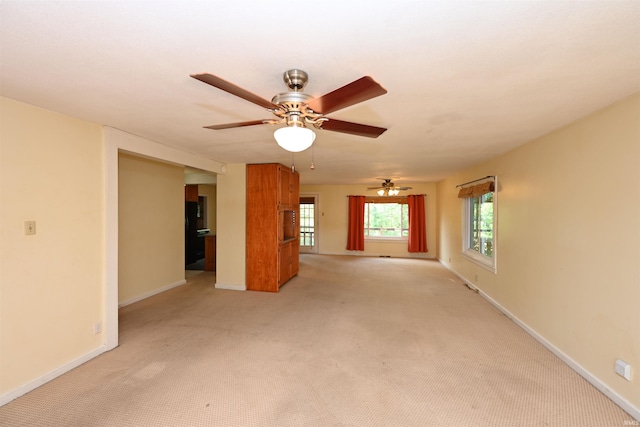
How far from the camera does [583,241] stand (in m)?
2.32

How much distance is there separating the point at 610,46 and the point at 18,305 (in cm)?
402

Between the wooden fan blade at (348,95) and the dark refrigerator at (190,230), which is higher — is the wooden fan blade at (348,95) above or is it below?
above

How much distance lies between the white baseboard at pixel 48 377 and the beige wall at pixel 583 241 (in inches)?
169

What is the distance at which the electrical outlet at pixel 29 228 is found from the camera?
2082 mm

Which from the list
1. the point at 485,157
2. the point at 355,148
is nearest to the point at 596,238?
the point at 485,157

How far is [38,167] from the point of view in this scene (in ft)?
7.04

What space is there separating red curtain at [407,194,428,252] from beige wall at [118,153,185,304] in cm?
Answer: 598

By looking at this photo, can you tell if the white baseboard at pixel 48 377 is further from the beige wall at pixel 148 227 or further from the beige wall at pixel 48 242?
the beige wall at pixel 148 227

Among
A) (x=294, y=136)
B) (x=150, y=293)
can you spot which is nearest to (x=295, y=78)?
(x=294, y=136)

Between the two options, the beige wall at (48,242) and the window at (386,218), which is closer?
the beige wall at (48,242)

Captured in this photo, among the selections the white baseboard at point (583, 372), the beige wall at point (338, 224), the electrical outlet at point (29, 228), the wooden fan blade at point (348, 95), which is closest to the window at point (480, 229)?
the white baseboard at point (583, 372)

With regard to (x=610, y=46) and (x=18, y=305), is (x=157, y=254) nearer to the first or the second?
(x=18, y=305)

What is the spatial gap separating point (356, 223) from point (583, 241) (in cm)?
604

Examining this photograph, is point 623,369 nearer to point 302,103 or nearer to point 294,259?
point 302,103
